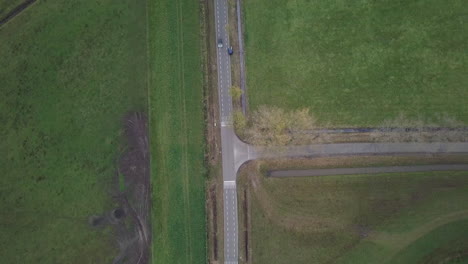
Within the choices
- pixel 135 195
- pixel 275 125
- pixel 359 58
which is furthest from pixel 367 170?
pixel 135 195

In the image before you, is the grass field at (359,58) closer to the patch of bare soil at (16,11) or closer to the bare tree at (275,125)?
the bare tree at (275,125)

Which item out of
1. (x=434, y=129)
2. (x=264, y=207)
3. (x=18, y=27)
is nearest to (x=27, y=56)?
(x=18, y=27)

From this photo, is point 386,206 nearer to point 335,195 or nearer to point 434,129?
point 335,195

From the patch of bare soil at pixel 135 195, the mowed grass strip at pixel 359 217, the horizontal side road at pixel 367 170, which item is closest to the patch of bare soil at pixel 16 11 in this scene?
the patch of bare soil at pixel 135 195

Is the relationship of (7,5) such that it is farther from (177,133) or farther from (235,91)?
(235,91)

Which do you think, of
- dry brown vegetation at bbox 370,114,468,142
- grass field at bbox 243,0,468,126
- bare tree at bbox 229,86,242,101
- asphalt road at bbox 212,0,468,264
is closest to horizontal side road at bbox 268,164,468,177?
asphalt road at bbox 212,0,468,264

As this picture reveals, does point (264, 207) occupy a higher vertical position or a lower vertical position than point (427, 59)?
Result: lower

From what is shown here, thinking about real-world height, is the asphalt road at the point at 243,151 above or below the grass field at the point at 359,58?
below
